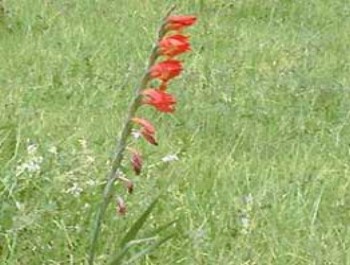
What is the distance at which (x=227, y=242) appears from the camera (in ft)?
12.5

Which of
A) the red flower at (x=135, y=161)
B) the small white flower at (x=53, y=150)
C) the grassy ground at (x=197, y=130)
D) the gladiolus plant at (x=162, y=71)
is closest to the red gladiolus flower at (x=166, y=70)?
the gladiolus plant at (x=162, y=71)

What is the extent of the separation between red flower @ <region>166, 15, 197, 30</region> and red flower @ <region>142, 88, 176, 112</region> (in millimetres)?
146

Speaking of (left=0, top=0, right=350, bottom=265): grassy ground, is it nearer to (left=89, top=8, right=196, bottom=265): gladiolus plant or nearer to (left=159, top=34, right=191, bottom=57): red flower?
(left=89, top=8, right=196, bottom=265): gladiolus plant

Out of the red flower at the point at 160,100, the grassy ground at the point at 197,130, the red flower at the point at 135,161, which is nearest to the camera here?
the red flower at the point at 160,100

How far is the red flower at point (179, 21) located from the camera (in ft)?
8.18

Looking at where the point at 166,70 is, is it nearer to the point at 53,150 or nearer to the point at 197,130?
the point at 53,150

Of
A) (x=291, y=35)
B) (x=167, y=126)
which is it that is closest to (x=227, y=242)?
(x=167, y=126)

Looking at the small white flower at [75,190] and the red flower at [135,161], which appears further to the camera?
the small white flower at [75,190]

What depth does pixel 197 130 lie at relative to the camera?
5156mm

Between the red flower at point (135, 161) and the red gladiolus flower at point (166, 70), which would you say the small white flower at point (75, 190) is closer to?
the red flower at point (135, 161)

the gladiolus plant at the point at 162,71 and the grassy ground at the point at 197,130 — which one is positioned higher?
the gladiolus plant at the point at 162,71

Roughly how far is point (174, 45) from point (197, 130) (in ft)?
8.86

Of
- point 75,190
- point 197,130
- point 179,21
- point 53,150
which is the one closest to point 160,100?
point 179,21

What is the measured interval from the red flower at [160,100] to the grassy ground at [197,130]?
1126mm
